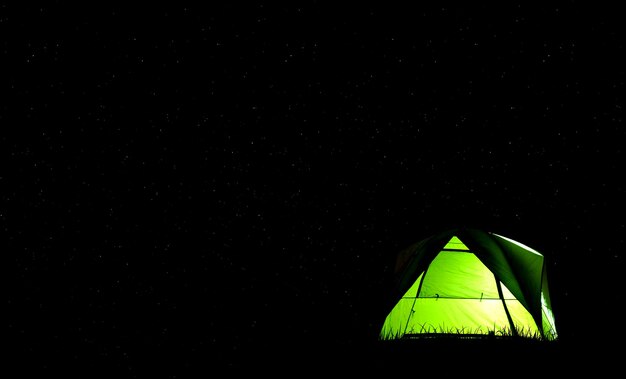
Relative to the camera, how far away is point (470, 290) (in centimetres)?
568

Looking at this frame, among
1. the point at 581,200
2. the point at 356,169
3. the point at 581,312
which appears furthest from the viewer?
the point at 356,169

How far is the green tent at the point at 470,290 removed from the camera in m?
5.18

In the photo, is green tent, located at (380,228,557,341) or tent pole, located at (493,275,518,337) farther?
tent pole, located at (493,275,518,337)

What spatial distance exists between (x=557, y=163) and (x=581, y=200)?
3.21 m

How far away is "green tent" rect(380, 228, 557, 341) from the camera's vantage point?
5.18 meters

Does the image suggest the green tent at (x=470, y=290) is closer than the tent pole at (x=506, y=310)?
Yes

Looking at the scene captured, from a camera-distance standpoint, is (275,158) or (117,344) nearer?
(117,344)

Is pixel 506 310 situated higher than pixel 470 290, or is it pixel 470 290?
pixel 470 290

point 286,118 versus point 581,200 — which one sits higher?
point 286,118

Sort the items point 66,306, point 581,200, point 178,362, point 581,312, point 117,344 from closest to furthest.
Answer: point 178,362, point 581,312, point 117,344, point 66,306, point 581,200

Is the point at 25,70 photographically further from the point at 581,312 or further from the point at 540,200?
the point at 581,312

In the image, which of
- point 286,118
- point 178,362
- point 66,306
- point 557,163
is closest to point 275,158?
point 286,118

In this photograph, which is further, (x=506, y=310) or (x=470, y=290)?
(x=470, y=290)

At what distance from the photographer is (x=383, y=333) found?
5500 millimetres
